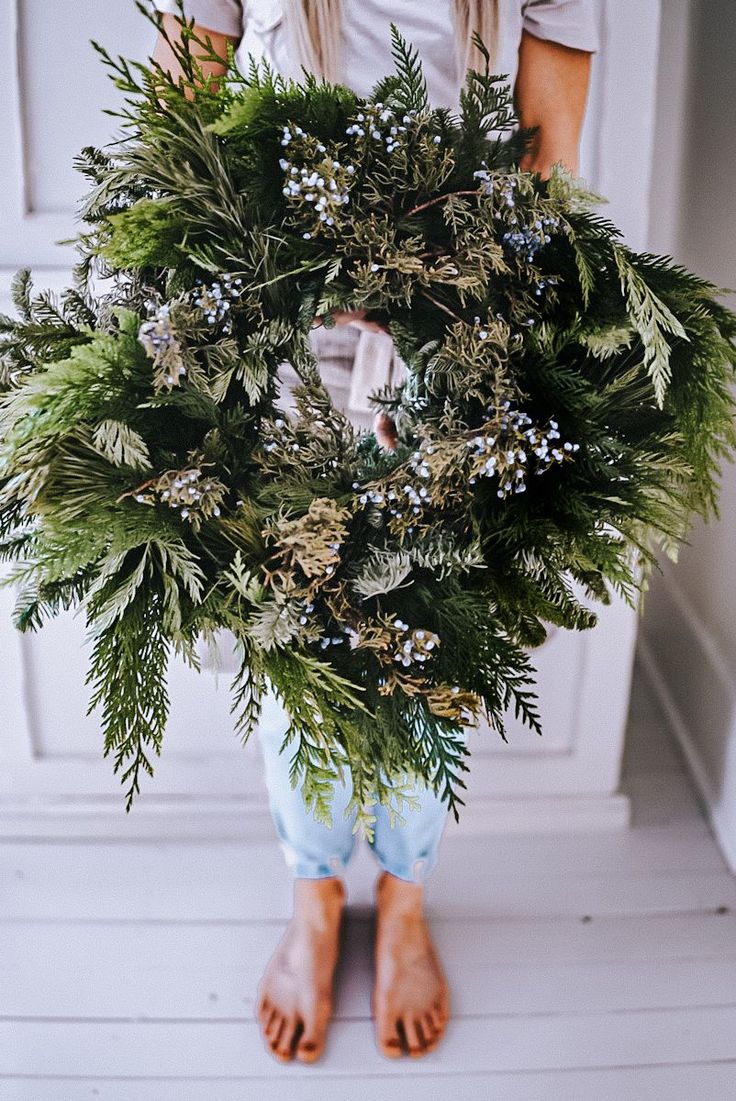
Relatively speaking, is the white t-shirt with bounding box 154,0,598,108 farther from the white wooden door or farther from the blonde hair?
the white wooden door

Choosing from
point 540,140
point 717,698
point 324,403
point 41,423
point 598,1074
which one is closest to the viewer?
point 41,423

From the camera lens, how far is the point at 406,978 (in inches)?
44.6

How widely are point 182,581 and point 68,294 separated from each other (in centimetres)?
30

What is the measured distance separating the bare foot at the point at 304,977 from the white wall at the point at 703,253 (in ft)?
2.20

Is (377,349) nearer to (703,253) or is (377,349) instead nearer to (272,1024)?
(703,253)

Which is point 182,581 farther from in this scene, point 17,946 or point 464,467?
point 17,946

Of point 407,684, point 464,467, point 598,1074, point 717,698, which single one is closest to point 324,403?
point 464,467

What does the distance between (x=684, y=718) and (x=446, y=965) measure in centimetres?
67

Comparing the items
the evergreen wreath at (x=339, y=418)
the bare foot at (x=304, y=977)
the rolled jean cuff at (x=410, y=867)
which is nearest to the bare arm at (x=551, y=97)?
the evergreen wreath at (x=339, y=418)

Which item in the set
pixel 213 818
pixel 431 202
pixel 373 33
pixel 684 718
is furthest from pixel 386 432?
pixel 684 718

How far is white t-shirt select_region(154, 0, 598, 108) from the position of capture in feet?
3.01

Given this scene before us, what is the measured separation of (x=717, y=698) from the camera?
1.46 m

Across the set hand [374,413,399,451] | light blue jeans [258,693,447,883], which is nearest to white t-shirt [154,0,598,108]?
hand [374,413,399,451]

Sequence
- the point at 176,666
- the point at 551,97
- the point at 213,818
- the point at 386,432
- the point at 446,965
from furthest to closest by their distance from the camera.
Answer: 1. the point at 213,818
2. the point at 176,666
3. the point at 446,965
4. the point at 551,97
5. the point at 386,432
